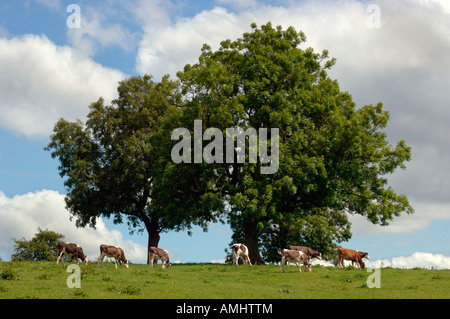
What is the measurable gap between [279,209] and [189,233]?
16.7 m

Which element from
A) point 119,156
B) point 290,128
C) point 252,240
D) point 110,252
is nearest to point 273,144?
point 290,128

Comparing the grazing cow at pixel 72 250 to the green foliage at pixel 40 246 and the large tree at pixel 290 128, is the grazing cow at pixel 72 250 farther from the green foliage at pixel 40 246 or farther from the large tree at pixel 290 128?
the green foliage at pixel 40 246

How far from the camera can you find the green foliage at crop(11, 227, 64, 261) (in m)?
68.8

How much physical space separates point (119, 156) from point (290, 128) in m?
19.4

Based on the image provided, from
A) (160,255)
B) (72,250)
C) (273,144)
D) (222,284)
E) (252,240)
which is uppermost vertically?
(273,144)

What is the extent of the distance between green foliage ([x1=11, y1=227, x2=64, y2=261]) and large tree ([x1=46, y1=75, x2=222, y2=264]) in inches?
775

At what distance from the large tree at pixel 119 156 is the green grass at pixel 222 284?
17985 millimetres

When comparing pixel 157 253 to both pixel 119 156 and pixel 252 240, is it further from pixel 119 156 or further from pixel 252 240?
pixel 119 156

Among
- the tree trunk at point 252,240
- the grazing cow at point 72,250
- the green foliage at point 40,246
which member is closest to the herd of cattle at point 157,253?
the grazing cow at point 72,250

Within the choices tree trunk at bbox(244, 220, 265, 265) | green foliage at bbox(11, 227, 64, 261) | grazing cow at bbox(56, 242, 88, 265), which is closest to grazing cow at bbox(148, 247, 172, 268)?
grazing cow at bbox(56, 242, 88, 265)

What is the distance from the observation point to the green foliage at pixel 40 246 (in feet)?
226

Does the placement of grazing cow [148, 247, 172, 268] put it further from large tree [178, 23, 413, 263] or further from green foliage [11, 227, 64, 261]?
green foliage [11, 227, 64, 261]

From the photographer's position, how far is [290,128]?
123 ft

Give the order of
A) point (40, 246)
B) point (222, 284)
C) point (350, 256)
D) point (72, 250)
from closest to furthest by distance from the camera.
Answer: point (222, 284) < point (350, 256) < point (72, 250) < point (40, 246)
